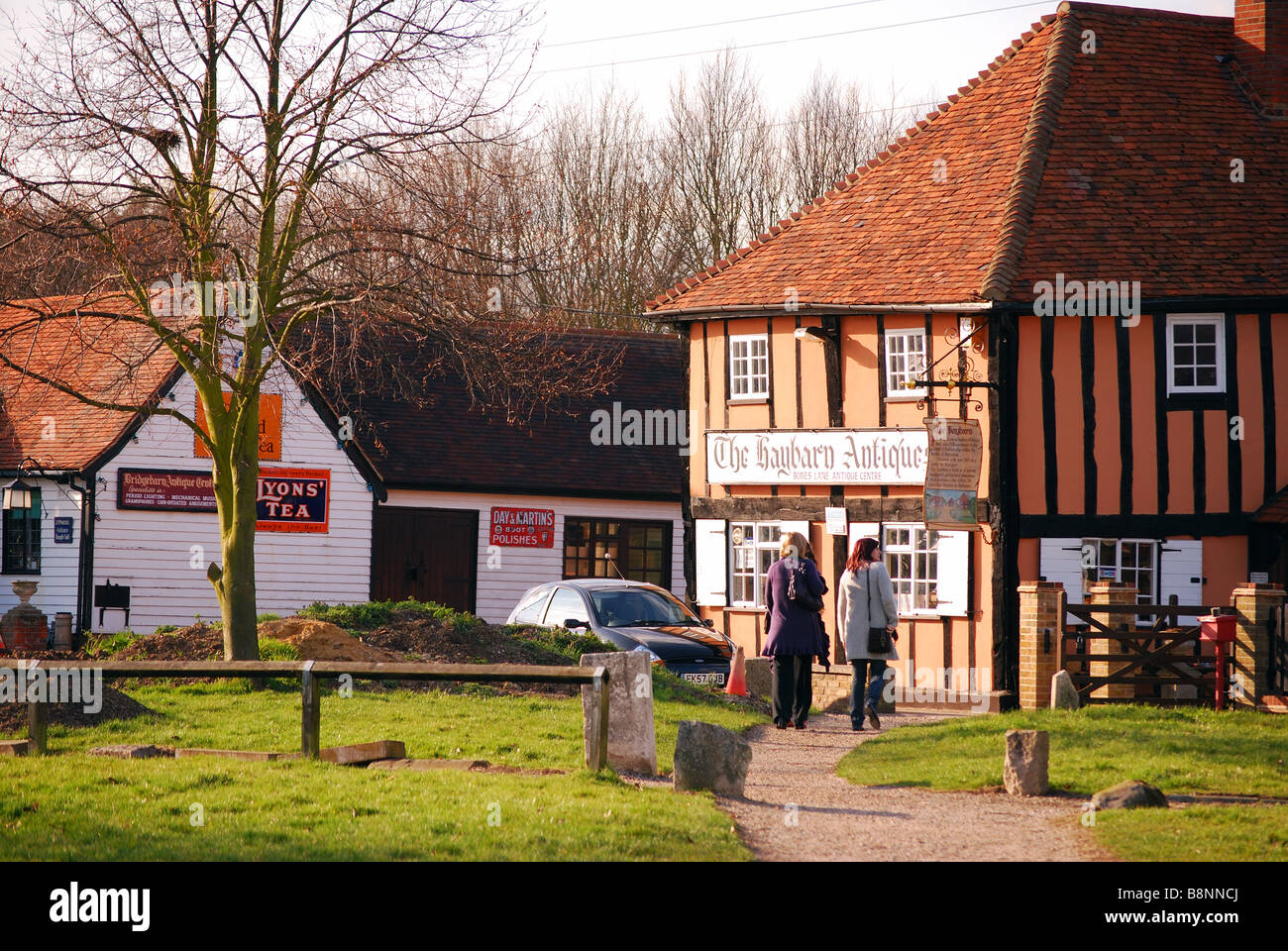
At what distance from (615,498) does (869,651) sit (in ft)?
49.7

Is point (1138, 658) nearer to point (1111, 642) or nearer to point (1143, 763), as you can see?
point (1111, 642)

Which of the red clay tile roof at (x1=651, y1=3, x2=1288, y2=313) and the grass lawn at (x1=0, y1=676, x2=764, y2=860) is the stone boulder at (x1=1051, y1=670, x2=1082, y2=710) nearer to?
the grass lawn at (x1=0, y1=676, x2=764, y2=860)

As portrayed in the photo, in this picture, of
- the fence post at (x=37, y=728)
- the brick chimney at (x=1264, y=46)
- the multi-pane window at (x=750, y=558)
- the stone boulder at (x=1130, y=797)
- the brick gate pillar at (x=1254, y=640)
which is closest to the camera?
the stone boulder at (x=1130, y=797)

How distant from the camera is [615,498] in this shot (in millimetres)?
29828

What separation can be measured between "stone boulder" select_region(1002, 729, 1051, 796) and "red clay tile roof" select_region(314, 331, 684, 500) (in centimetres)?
1867

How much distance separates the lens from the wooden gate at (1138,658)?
16672 mm

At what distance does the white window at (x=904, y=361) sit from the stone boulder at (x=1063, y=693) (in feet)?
20.2

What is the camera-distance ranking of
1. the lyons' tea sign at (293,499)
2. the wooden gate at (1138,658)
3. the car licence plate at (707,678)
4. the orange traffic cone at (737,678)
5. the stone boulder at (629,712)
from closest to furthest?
the stone boulder at (629,712) → the wooden gate at (1138,658) → the orange traffic cone at (737,678) → the car licence plate at (707,678) → the lyons' tea sign at (293,499)

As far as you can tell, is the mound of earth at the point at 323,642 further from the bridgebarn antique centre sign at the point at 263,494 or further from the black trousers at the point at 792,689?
the bridgebarn antique centre sign at the point at 263,494

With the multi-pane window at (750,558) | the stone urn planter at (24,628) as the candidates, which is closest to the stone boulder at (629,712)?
the multi-pane window at (750,558)

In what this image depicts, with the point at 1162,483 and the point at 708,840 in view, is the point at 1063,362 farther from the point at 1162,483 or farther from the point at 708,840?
the point at 708,840

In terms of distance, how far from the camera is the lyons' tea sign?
27.3 metres

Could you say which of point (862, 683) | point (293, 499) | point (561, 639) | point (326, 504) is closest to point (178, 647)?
point (561, 639)

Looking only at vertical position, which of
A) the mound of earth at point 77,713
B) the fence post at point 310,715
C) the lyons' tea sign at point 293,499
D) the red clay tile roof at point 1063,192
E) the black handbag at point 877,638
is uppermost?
the red clay tile roof at point 1063,192
